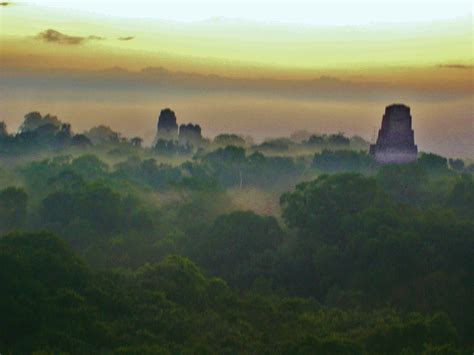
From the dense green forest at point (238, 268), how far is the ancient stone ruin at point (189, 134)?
1863 inches

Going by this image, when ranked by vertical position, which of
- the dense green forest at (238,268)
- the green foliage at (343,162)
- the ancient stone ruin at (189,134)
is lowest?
the dense green forest at (238,268)

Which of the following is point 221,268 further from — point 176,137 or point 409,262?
point 176,137

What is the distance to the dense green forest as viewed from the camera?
20578 mm

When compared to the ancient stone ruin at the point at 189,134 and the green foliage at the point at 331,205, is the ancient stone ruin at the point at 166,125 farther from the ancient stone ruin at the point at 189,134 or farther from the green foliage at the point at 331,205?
the green foliage at the point at 331,205

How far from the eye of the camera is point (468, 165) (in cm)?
9388

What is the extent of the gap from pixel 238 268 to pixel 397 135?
115 feet

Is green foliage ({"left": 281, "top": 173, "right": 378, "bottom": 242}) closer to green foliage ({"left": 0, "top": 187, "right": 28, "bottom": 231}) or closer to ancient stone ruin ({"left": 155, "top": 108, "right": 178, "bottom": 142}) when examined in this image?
green foliage ({"left": 0, "top": 187, "right": 28, "bottom": 231})

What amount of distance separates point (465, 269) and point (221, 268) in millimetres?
11337

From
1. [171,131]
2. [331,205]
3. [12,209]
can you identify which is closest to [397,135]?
[331,205]

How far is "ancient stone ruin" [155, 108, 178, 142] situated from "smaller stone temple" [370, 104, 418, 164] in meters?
46.2

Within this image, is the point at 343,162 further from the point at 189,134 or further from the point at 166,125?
the point at 189,134

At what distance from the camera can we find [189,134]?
109688mm

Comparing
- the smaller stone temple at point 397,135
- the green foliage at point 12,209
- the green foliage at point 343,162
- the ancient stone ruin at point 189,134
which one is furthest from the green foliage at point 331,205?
the ancient stone ruin at point 189,134

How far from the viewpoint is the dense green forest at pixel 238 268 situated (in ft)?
67.5
